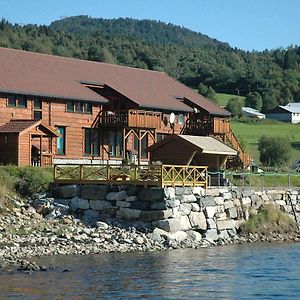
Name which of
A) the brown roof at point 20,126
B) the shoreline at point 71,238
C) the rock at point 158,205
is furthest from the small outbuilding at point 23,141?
the rock at point 158,205

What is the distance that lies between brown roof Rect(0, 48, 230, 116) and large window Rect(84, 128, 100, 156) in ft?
7.38

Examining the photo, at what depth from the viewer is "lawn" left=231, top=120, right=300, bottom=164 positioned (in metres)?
84.3

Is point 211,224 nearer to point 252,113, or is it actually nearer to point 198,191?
point 198,191

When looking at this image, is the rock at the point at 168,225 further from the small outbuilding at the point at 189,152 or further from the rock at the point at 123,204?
the small outbuilding at the point at 189,152

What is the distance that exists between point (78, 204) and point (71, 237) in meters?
4.72

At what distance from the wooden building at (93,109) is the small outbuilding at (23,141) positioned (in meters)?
0.08

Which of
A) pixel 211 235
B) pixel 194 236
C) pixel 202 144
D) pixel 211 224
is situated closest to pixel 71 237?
pixel 194 236

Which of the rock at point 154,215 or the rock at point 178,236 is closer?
the rock at point 178,236

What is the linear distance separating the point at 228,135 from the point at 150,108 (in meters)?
6.48

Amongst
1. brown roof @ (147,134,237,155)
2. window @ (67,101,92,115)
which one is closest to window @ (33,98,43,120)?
window @ (67,101,92,115)

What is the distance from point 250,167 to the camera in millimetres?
57781

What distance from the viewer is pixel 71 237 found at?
35.3m

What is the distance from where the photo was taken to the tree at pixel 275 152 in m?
70.9

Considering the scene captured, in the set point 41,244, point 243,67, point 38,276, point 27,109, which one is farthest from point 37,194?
point 243,67
